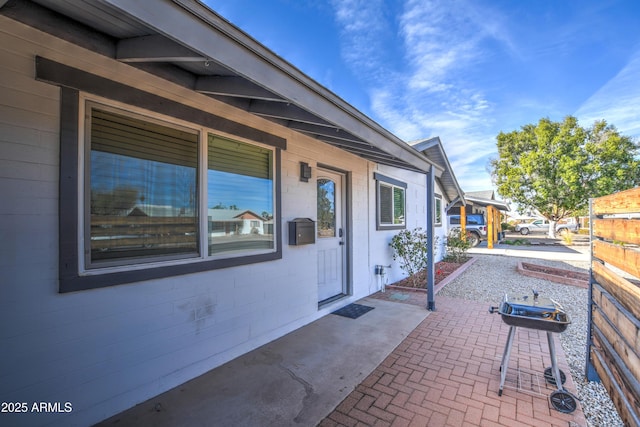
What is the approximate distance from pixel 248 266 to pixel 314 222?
1160 mm

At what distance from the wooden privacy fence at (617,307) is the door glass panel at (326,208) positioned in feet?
10.3

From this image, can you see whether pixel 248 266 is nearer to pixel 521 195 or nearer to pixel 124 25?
pixel 124 25

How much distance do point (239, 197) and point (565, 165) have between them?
774 inches

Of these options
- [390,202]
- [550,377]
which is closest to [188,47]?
[550,377]

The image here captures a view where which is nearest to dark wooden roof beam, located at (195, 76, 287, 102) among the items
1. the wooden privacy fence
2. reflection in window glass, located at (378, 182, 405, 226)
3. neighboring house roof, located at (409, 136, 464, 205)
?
the wooden privacy fence

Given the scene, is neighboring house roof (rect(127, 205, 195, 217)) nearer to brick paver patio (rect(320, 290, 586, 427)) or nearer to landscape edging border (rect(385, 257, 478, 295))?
brick paver patio (rect(320, 290, 586, 427))

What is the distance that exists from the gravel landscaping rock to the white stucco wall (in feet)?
10.2

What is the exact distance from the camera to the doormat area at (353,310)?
4.35 metres

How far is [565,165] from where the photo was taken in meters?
16.2

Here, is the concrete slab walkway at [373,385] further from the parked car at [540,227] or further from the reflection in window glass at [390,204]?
the parked car at [540,227]

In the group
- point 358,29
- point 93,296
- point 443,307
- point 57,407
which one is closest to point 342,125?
point 93,296

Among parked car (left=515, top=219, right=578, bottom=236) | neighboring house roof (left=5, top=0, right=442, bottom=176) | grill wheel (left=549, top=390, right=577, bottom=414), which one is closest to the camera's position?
neighboring house roof (left=5, top=0, right=442, bottom=176)

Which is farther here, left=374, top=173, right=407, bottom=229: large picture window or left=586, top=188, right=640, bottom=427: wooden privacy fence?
left=374, top=173, right=407, bottom=229: large picture window

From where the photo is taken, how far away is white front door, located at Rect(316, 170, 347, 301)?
179 inches
